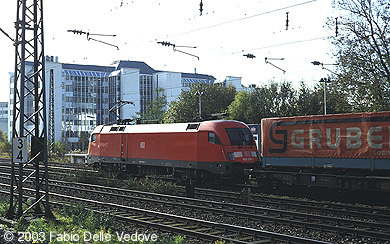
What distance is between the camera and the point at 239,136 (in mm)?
22203

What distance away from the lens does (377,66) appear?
2609 centimetres

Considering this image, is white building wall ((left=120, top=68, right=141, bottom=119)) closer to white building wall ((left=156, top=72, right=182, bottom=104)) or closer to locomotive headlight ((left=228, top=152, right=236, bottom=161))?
white building wall ((left=156, top=72, right=182, bottom=104))

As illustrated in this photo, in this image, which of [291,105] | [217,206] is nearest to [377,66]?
[217,206]

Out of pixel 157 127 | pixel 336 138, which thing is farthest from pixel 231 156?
pixel 157 127

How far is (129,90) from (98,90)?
8.54 metres

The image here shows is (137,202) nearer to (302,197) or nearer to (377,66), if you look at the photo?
(302,197)

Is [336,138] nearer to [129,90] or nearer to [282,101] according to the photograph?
[282,101]

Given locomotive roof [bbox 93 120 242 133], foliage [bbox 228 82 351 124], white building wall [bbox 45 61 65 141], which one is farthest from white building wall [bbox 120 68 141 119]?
locomotive roof [bbox 93 120 242 133]

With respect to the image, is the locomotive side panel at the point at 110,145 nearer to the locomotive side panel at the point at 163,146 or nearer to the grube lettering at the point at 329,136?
the locomotive side panel at the point at 163,146

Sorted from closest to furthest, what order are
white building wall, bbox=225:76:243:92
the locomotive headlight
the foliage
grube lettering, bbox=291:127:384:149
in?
grube lettering, bbox=291:127:384:149, the locomotive headlight, the foliage, white building wall, bbox=225:76:243:92

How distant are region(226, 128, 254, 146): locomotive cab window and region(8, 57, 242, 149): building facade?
68.8 meters

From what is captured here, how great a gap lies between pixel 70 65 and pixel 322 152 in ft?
273

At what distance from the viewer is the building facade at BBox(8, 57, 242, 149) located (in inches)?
3605

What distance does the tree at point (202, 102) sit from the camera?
6325 centimetres
